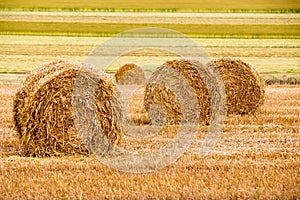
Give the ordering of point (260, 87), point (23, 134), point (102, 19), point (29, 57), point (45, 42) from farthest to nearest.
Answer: point (102, 19) < point (45, 42) < point (29, 57) < point (260, 87) < point (23, 134)

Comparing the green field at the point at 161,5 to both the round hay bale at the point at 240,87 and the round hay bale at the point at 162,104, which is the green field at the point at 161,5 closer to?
the round hay bale at the point at 240,87

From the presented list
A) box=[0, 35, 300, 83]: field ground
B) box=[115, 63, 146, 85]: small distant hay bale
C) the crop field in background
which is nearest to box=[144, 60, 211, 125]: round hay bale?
the crop field in background

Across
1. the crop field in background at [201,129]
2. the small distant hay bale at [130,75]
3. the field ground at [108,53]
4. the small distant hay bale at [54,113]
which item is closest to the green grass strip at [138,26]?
the crop field in background at [201,129]

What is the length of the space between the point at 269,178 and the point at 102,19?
38740 mm

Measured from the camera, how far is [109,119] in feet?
32.9

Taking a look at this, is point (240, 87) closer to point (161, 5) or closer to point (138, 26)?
point (138, 26)

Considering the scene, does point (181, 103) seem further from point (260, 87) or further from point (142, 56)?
point (142, 56)

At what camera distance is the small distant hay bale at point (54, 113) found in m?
9.79

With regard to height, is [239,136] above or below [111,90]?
below

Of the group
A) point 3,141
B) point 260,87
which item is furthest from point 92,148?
point 260,87

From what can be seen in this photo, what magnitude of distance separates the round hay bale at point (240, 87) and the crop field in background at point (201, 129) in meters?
0.32

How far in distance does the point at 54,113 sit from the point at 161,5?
1765 inches

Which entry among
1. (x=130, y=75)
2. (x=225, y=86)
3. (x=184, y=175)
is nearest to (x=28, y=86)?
(x=184, y=175)

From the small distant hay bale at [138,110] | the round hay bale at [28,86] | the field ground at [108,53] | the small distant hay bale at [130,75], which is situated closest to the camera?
the round hay bale at [28,86]
